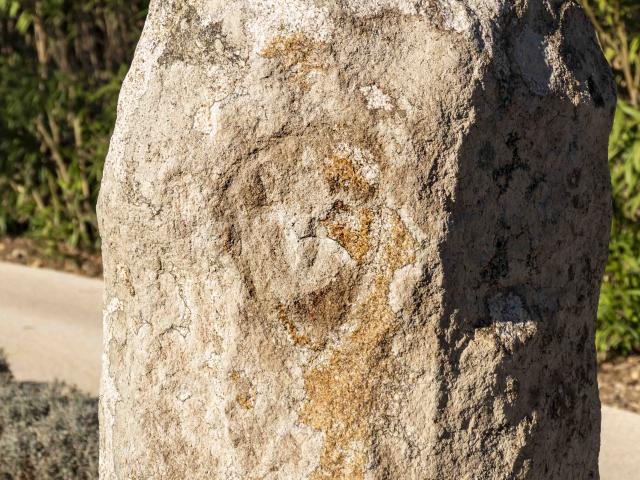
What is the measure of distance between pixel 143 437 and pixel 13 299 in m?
4.12

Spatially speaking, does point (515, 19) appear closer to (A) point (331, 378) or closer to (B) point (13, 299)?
(A) point (331, 378)

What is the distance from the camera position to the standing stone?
178cm

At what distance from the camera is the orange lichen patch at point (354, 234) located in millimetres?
1811

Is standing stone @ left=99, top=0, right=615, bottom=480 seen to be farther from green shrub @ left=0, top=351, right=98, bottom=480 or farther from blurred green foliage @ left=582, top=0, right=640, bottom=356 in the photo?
blurred green foliage @ left=582, top=0, right=640, bottom=356

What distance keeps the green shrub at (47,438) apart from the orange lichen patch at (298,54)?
1.97 m

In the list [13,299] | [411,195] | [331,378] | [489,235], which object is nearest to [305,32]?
[411,195]

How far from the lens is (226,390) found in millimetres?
1881

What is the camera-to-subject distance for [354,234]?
1.82 meters

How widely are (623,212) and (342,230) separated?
323 cm

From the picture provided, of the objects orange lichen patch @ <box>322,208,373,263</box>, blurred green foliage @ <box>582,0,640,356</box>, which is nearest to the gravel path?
blurred green foliage @ <box>582,0,640,356</box>

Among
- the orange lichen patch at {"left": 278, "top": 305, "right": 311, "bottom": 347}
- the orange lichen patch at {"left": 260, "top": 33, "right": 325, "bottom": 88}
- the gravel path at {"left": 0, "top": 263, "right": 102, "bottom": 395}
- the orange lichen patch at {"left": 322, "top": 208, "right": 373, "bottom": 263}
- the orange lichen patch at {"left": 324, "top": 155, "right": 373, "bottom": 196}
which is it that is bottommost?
the gravel path at {"left": 0, "top": 263, "right": 102, "bottom": 395}

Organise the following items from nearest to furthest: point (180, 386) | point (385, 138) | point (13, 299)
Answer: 1. point (385, 138)
2. point (180, 386)
3. point (13, 299)

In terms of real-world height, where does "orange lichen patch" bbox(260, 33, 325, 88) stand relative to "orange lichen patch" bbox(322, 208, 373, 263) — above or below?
above

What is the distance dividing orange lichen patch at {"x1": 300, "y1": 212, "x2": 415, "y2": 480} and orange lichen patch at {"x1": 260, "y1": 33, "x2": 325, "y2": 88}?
400 millimetres
